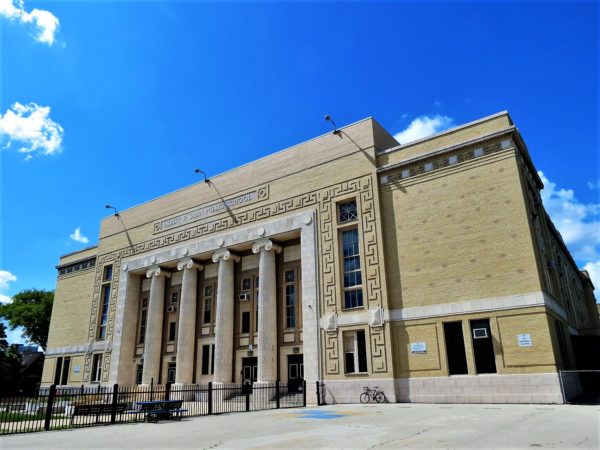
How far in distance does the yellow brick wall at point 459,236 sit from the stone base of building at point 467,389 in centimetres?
359

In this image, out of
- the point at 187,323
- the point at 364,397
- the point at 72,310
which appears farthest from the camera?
the point at 72,310

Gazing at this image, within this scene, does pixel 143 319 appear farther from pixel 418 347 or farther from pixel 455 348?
pixel 455 348

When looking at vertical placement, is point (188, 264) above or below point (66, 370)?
above

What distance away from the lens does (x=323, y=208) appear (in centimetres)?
2742

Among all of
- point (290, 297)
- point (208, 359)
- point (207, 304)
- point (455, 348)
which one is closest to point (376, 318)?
point (455, 348)

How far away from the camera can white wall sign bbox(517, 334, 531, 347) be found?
62.7 ft

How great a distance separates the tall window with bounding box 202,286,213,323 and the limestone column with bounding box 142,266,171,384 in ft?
14.5

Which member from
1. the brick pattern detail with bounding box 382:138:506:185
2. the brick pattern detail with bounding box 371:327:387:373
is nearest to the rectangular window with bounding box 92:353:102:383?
the brick pattern detail with bounding box 371:327:387:373

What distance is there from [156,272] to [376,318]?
66.0ft

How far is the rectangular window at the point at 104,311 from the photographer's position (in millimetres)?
39125

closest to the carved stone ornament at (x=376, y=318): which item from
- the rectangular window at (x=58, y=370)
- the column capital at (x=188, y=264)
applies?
the column capital at (x=188, y=264)

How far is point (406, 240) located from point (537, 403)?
932 cm

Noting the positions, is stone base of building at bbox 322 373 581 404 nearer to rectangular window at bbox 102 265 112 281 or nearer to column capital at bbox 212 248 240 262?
column capital at bbox 212 248 240 262

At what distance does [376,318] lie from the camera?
2317 cm
